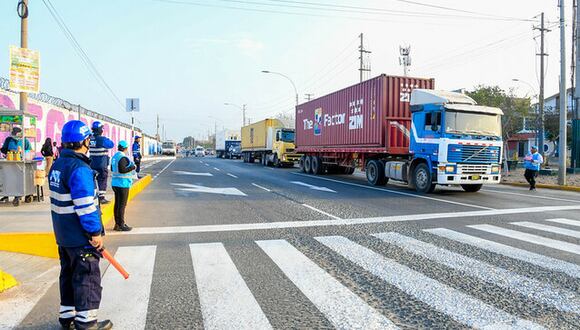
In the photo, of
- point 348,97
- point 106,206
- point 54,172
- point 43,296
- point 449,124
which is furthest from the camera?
point 348,97

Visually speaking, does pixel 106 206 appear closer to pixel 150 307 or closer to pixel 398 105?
pixel 150 307


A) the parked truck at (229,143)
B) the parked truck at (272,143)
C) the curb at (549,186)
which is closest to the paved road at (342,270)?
the curb at (549,186)

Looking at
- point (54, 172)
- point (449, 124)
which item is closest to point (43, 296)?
point (54, 172)

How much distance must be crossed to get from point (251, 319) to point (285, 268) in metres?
1.61

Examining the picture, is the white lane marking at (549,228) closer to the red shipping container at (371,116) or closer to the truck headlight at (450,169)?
the truck headlight at (450,169)

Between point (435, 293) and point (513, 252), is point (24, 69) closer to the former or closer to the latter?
point (435, 293)

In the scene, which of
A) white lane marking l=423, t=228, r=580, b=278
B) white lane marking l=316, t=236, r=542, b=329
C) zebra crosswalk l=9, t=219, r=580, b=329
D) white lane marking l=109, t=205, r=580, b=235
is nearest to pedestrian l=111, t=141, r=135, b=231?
white lane marking l=109, t=205, r=580, b=235

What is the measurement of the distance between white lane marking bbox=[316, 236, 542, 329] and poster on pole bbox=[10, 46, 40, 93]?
27.3 feet

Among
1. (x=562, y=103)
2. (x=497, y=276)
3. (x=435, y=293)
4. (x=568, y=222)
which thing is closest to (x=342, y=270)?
(x=435, y=293)

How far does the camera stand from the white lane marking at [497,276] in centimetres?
429

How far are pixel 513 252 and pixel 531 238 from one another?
4.10 ft

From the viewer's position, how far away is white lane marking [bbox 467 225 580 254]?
21.3ft

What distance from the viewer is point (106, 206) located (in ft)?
29.5

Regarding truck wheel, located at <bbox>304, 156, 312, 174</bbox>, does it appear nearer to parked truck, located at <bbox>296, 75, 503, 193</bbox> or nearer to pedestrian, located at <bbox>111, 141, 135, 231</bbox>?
parked truck, located at <bbox>296, 75, 503, 193</bbox>
